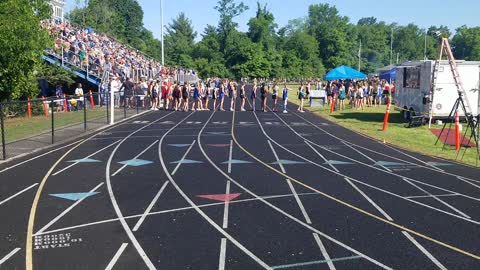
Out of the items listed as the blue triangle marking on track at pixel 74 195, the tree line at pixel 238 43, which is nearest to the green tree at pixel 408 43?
the tree line at pixel 238 43

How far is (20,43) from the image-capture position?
2412cm

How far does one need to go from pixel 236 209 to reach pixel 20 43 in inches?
717

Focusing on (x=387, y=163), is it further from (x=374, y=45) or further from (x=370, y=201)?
(x=374, y=45)

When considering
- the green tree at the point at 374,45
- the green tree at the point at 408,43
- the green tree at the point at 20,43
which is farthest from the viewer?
the green tree at the point at 408,43

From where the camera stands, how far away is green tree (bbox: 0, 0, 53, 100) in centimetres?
2361

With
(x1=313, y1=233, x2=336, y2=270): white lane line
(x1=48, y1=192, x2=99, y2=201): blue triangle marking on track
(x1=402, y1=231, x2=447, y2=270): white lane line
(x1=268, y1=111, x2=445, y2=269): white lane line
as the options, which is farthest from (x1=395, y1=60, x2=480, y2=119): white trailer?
(x1=48, y1=192, x2=99, y2=201): blue triangle marking on track

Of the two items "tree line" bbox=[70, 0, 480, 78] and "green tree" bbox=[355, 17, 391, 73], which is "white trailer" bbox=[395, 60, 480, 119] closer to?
"tree line" bbox=[70, 0, 480, 78]

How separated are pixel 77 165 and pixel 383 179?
825cm

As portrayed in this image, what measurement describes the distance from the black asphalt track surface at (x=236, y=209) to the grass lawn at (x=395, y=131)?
1.32m

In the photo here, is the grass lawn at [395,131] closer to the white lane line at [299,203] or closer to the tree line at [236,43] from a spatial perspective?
the white lane line at [299,203]

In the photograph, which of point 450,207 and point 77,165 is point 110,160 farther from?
point 450,207

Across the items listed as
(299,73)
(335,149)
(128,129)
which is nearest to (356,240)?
(335,149)

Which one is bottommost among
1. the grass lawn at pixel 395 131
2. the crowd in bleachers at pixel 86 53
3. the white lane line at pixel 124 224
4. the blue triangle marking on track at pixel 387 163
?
the white lane line at pixel 124 224

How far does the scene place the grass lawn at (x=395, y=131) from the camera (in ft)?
60.1
